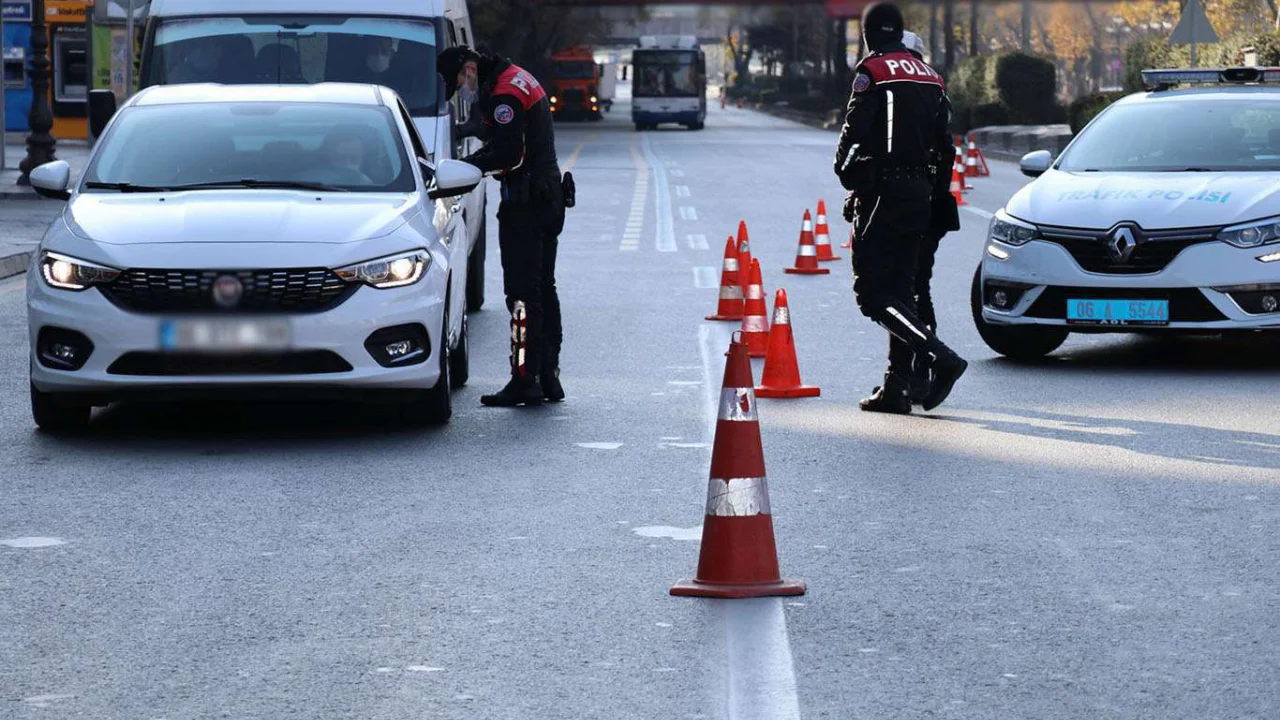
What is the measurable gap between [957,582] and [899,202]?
4.14 metres

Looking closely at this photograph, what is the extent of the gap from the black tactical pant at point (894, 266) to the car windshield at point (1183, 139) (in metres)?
2.86

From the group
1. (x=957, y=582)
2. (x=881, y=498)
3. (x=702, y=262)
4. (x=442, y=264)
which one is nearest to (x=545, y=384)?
(x=442, y=264)

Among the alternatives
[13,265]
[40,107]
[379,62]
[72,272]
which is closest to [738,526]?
[72,272]

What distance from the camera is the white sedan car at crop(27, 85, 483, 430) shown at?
9.67 metres

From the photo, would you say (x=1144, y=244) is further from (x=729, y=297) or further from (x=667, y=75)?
(x=667, y=75)

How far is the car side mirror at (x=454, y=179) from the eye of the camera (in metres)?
10.9

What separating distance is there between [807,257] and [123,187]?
32.1 feet

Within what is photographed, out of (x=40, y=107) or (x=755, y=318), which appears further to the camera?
(x=40, y=107)

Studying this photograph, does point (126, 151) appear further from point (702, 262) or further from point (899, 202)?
point (702, 262)

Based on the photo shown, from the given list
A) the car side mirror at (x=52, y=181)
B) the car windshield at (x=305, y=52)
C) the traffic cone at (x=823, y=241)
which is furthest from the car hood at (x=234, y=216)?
the traffic cone at (x=823, y=241)

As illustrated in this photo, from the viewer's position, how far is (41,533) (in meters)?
7.84

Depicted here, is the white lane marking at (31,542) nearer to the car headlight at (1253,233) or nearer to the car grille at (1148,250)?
the car grille at (1148,250)

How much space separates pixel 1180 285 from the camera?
481 inches

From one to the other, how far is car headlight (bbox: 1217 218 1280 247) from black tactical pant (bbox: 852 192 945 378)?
2.10 m
